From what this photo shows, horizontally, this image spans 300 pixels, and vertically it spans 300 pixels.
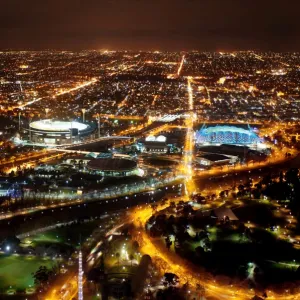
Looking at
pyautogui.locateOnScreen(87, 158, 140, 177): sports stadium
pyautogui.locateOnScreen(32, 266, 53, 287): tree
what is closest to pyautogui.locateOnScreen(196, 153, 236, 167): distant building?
pyautogui.locateOnScreen(87, 158, 140, 177): sports stadium

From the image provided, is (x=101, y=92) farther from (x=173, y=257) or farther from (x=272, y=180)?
(x=173, y=257)

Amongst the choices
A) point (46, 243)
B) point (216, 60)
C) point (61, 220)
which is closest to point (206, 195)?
point (61, 220)

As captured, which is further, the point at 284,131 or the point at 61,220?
the point at 284,131

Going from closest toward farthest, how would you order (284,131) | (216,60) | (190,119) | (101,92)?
(284,131), (190,119), (101,92), (216,60)

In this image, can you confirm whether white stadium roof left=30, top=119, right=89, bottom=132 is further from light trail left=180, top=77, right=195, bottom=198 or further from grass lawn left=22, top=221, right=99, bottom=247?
grass lawn left=22, top=221, right=99, bottom=247

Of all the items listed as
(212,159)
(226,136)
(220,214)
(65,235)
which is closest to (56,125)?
(226,136)
